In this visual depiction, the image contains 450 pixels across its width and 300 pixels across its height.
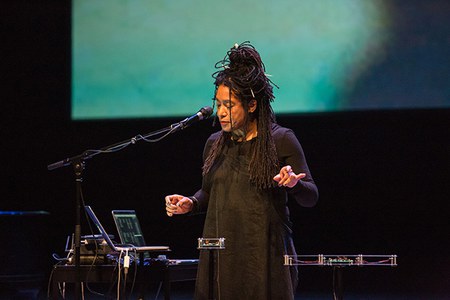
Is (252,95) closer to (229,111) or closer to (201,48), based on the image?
(229,111)

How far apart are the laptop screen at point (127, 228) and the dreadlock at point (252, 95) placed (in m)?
1.26

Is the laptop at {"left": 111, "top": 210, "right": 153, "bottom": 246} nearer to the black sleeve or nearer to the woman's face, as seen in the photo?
the black sleeve

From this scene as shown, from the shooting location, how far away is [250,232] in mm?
2510

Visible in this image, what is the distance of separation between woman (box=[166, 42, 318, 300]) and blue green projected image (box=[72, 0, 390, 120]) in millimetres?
2940

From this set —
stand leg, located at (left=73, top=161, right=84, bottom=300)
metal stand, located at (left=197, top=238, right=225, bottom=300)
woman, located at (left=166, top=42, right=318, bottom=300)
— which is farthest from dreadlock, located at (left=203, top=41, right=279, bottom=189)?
stand leg, located at (left=73, top=161, right=84, bottom=300)

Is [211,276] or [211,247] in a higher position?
Result: [211,247]

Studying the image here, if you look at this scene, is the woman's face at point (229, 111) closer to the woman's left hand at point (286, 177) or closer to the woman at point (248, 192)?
the woman at point (248, 192)

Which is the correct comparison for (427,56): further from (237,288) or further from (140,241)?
(237,288)

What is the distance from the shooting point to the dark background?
5.48 m

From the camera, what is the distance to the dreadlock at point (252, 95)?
2594mm

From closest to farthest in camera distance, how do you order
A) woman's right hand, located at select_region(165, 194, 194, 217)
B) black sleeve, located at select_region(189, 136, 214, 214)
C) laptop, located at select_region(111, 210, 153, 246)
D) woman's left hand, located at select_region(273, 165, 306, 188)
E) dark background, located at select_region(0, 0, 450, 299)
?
woman's left hand, located at select_region(273, 165, 306, 188) < woman's right hand, located at select_region(165, 194, 194, 217) < black sleeve, located at select_region(189, 136, 214, 214) < laptop, located at select_region(111, 210, 153, 246) < dark background, located at select_region(0, 0, 450, 299)

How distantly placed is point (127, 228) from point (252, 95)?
156 centimetres

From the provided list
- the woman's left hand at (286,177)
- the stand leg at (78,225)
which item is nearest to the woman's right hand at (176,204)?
the woman's left hand at (286,177)

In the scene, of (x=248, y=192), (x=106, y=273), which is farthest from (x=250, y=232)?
(x=106, y=273)
